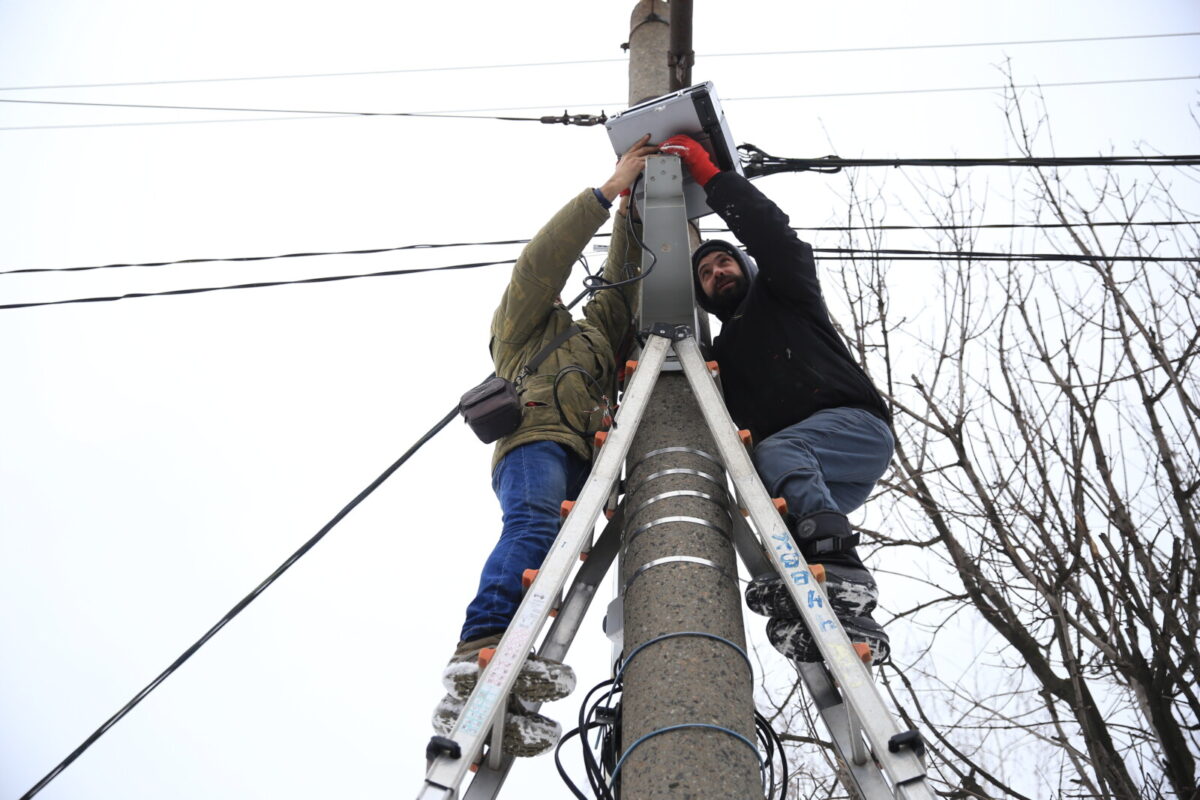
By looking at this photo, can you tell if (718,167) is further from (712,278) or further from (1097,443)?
(1097,443)

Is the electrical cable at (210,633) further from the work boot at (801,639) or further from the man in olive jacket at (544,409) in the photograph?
the work boot at (801,639)

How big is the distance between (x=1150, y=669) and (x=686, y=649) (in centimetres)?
315

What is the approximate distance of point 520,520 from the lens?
2699mm

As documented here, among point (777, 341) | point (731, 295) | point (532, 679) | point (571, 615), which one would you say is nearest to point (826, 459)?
point (777, 341)

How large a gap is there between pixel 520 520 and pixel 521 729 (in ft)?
2.44

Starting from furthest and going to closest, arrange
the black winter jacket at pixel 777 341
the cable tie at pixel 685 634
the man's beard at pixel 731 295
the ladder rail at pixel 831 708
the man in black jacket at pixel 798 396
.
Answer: the man's beard at pixel 731 295, the black winter jacket at pixel 777 341, the man in black jacket at pixel 798 396, the ladder rail at pixel 831 708, the cable tie at pixel 685 634

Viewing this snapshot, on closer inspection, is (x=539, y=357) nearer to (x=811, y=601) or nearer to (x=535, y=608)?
(x=535, y=608)

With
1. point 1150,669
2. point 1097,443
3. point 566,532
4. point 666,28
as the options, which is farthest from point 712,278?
point 1150,669

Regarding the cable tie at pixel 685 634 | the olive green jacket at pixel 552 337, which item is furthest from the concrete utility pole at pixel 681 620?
the olive green jacket at pixel 552 337

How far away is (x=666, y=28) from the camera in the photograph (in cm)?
414

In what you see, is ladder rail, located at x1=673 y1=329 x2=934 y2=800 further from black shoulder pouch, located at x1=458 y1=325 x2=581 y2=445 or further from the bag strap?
the bag strap

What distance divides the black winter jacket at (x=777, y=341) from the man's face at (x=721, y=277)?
26 cm

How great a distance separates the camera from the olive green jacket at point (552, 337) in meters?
3.08

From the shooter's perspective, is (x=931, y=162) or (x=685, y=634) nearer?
(x=685, y=634)
